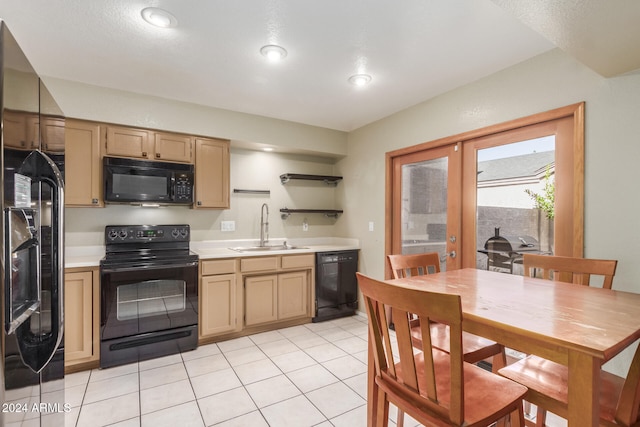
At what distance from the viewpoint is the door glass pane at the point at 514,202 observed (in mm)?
2287

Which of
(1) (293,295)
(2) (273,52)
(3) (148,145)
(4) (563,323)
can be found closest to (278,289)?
(1) (293,295)

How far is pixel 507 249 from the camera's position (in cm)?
251

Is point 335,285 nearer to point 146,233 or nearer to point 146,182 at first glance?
point 146,233

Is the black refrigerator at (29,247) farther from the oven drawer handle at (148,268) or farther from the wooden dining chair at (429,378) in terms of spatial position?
the oven drawer handle at (148,268)

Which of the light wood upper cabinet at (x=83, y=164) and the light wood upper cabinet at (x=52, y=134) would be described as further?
the light wood upper cabinet at (x=83, y=164)

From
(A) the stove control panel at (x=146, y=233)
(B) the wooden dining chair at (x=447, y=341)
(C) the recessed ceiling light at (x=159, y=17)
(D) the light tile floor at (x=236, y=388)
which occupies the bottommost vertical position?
(D) the light tile floor at (x=236, y=388)

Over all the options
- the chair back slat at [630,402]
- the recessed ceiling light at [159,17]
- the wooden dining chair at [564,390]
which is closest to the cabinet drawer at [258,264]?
the recessed ceiling light at [159,17]

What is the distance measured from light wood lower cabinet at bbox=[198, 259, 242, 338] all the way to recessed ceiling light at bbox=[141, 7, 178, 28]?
2.03 meters

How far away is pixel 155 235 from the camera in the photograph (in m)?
3.08

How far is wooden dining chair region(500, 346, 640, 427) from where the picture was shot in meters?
1.04

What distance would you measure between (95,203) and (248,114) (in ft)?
5.93

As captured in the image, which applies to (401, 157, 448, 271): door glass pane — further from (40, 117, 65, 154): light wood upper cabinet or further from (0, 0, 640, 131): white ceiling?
(40, 117, 65, 154): light wood upper cabinet

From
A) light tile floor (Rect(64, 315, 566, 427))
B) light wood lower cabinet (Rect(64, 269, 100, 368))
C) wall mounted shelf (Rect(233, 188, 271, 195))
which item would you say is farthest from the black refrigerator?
wall mounted shelf (Rect(233, 188, 271, 195))

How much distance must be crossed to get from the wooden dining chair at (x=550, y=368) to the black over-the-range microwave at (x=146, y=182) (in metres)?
3.04
